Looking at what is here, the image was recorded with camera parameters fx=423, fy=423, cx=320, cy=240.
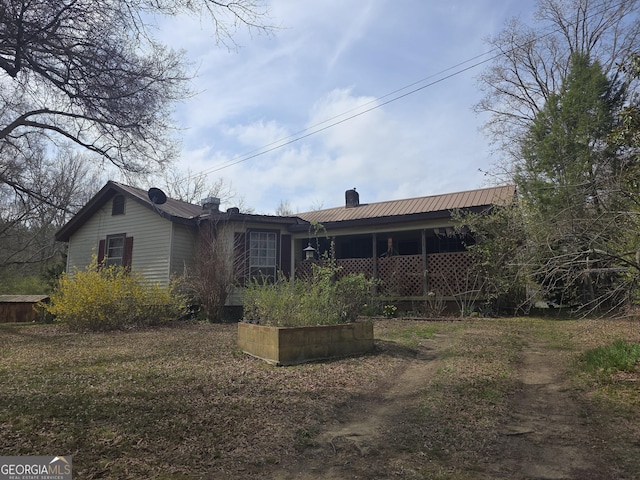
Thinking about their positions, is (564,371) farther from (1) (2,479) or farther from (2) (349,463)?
(1) (2,479)

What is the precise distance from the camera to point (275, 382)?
5223mm

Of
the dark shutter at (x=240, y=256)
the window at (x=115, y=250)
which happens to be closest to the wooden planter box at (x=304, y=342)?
the dark shutter at (x=240, y=256)

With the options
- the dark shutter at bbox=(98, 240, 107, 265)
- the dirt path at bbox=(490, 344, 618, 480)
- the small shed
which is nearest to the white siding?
the dark shutter at bbox=(98, 240, 107, 265)

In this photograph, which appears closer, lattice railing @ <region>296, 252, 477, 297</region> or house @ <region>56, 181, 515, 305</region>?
lattice railing @ <region>296, 252, 477, 297</region>

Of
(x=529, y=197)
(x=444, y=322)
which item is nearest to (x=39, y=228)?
(x=444, y=322)

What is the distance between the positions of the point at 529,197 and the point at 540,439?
488 inches

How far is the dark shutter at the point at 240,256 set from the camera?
13.3 m

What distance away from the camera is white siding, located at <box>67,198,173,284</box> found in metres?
14.4

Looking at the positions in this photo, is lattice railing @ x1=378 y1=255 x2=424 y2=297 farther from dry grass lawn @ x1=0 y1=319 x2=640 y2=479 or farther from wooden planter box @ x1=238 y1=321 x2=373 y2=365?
wooden planter box @ x1=238 y1=321 x2=373 y2=365

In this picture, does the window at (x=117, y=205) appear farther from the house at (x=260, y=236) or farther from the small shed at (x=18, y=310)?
the small shed at (x=18, y=310)

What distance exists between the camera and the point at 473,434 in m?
3.59

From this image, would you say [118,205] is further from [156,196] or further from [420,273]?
[420,273]

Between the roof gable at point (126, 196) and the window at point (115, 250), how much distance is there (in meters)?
1.40

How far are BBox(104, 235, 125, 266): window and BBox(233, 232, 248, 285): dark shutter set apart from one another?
4.72m
